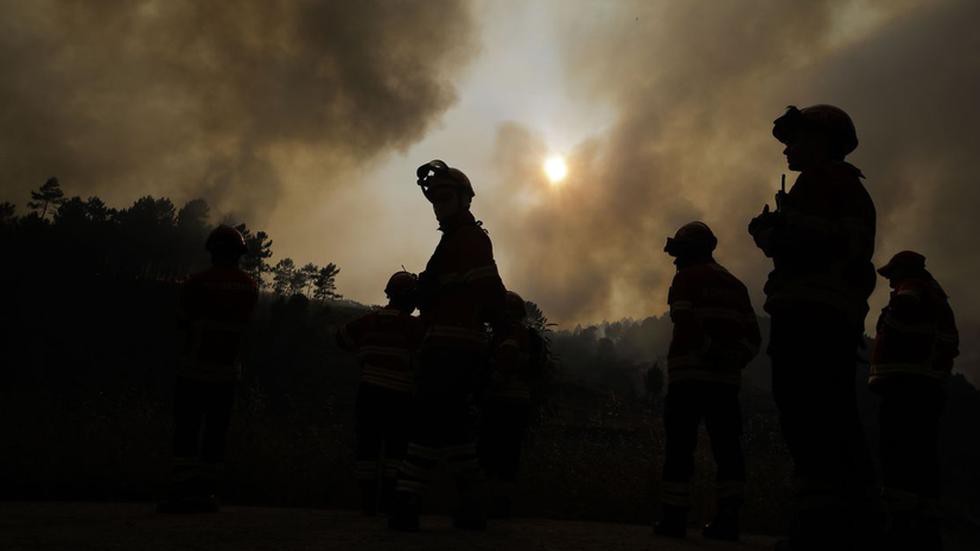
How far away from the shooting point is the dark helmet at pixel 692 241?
20.4 ft

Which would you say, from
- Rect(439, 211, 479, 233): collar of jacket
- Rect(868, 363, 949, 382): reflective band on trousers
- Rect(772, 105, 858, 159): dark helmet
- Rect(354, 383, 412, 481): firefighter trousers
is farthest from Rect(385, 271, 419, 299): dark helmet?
Rect(868, 363, 949, 382): reflective band on trousers

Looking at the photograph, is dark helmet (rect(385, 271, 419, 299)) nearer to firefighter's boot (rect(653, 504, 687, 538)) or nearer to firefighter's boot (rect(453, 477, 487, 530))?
firefighter's boot (rect(453, 477, 487, 530))

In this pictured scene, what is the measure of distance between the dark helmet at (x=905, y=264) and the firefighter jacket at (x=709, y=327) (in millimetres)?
1311

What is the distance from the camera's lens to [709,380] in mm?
5715

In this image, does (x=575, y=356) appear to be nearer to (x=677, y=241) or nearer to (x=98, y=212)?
(x=98, y=212)

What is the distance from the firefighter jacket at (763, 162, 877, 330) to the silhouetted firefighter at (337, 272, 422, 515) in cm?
364

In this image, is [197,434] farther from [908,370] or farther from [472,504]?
[908,370]

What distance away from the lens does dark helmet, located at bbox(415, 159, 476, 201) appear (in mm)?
5555

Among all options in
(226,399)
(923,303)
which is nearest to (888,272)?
(923,303)

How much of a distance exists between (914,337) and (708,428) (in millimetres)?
1930

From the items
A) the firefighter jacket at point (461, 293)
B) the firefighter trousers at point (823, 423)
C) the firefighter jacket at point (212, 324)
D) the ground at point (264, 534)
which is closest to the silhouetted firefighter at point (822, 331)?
the firefighter trousers at point (823, 423)

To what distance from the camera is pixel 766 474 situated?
1117cm

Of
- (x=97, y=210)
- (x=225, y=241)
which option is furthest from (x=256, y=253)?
(x=225, y=241)

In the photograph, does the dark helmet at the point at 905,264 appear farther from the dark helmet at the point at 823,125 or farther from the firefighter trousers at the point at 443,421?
the firefighter trousers at the point at 443,421
